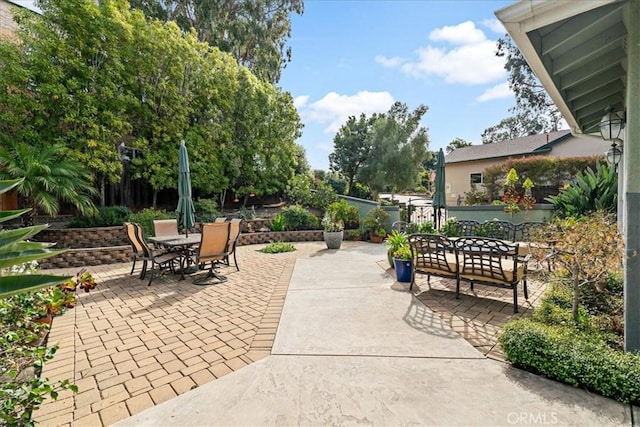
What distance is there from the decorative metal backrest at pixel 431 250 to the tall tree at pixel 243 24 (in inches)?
645

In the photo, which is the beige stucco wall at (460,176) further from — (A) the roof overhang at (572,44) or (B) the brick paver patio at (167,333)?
(B) the brick paver patio at (167,333)

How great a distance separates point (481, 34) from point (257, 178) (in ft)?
30.8

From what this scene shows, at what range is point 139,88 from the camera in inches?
374

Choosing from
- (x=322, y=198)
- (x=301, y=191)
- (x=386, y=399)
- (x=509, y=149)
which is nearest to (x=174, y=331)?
(x=386, y=399)

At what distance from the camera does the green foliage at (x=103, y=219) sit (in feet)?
27.1

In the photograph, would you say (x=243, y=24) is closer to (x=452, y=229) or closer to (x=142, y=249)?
(x=142, y=249)

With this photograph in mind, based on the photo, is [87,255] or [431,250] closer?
[431,250]

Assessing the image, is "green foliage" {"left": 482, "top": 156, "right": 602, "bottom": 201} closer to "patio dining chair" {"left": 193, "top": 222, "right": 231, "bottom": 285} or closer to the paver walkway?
the paver walkway

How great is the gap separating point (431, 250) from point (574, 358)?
2.33m

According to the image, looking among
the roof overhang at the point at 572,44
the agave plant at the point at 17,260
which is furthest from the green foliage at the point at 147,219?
the roof overhang at the point at 572,44

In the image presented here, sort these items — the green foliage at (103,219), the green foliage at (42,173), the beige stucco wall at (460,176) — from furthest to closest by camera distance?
the beige stucco wall at (460,176) → the green foliage at (103,219) → the green foliage at (42,173)

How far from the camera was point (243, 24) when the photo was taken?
16.8 metres

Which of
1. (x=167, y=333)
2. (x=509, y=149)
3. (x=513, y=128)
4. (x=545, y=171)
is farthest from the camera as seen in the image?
(x=513, y=128)

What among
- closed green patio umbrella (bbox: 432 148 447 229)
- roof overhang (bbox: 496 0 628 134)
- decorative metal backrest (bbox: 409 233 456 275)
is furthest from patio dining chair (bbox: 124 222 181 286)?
closed green patio umbrella (bbox: 432 148 447 229)
